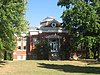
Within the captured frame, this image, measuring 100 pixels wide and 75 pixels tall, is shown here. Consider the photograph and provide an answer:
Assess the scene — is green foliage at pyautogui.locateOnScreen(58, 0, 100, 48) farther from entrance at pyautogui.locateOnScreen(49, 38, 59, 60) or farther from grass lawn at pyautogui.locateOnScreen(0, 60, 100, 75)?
entrance at pyautogui.locateOnScreen(49, 38, 59, 60)

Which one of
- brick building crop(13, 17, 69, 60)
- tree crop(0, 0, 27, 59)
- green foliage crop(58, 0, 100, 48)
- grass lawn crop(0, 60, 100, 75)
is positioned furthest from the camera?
brick building crop(13, 17, 69, 60)

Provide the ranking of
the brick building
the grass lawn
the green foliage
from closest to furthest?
1. the grass lawn
2. the green foliage
3. the brick building

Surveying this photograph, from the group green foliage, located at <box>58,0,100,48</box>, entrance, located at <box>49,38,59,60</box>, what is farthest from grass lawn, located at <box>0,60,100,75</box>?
entrance, located at <box>49,38,59,60</box>

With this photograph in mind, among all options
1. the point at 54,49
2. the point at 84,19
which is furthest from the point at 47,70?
the point at 54,49

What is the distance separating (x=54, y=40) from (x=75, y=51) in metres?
6.06

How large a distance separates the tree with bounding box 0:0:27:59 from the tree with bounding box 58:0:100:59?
16.5 m

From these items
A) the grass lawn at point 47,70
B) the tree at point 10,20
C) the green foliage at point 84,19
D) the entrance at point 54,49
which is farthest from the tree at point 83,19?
the entrance at point 54,49

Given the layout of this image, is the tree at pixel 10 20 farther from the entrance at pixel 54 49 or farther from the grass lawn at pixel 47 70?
the entrance at pixel 54 49

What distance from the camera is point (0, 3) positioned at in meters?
40.4

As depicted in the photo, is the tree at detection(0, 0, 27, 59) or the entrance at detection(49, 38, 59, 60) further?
the entrance at detection(49, 38, 59, 60)

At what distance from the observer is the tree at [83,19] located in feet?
189

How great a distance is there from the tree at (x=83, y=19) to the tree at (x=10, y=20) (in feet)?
54.2

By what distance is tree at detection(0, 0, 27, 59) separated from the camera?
40.5 m

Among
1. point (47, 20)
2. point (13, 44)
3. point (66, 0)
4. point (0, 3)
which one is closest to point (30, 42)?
point (47, 20)
